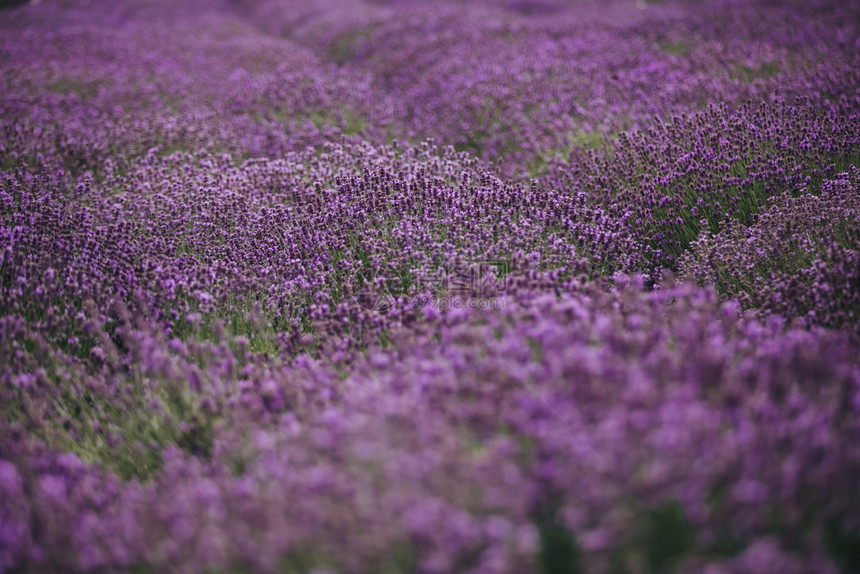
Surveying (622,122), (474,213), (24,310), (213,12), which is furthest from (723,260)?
(213,12)

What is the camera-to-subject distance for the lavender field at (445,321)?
1514 millimetres

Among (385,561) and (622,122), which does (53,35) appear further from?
(385,561)

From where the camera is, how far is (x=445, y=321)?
2.57 metres

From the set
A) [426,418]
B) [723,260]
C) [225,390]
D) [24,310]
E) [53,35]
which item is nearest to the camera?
[426,418]

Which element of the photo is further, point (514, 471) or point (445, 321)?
point (445, 321)

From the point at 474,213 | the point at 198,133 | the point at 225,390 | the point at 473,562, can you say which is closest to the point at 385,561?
the point at 473,562

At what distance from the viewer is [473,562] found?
4.91 ft

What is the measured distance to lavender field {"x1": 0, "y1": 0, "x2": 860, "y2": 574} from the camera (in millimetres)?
1514

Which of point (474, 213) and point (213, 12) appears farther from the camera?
point (213, 12)

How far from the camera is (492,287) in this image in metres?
2.71

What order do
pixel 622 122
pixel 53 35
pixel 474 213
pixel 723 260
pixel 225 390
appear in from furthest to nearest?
1. pixel 53 35
2. pixel 622 122
3. pixel 474 213
4. pixel 723 260
5. pixel 225 390

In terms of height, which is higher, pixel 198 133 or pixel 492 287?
pixel 198 133

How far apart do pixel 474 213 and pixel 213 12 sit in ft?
54.2

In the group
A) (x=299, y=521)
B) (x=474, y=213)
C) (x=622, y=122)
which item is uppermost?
(x=622, y=122)
